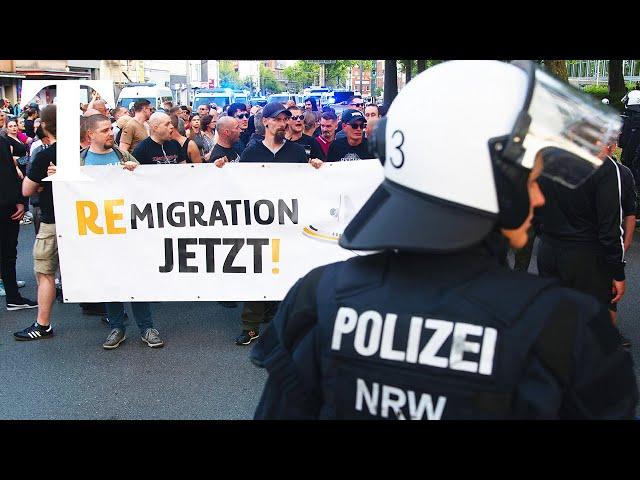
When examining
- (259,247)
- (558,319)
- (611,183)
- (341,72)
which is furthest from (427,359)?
(341,72)

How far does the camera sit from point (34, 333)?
678 centimetres

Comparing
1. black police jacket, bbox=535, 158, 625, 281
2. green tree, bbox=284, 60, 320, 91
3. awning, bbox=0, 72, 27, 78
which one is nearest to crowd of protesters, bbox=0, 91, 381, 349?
black police jacket, bbox=535, 158, 625, 281

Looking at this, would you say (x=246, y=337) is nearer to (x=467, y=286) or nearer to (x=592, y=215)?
(x=592, y=215)

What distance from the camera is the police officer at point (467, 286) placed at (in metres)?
1.57

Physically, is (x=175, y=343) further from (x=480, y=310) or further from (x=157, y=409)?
Result: (x=480, y=310)

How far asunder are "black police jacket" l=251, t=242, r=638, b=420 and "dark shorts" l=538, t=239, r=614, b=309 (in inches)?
130

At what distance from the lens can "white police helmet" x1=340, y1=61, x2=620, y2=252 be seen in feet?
5.26

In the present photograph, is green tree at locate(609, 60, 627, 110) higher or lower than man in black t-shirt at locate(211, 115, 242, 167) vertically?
higher

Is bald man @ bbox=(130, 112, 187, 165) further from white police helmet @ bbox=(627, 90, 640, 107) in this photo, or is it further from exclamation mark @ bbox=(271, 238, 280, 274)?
white police helmet @ bbox=(627, 90, 640, 107)

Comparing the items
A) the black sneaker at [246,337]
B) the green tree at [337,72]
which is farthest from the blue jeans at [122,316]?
the green tree at [337,72]

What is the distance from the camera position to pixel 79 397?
5516mm

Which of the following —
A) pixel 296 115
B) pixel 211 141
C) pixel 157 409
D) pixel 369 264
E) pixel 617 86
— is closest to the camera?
pixel 369 264

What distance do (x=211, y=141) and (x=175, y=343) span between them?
5395mm

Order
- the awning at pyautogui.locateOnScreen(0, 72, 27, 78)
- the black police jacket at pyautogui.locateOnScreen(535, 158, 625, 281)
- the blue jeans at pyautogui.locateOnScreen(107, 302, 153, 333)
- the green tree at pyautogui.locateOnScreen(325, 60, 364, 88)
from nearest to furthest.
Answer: the black police jacket at pyautogui.locateOnScreen(535, 158, 625, 281) < the blue jeans at pyautogui.locateOnScreen(107, 302, 153, 333) < the awning at pyautogui.locateOnScreen(0, 72, 27, 78) < the green tree at pyautogui.locateOnScreen(325, 60, 364, 88)
